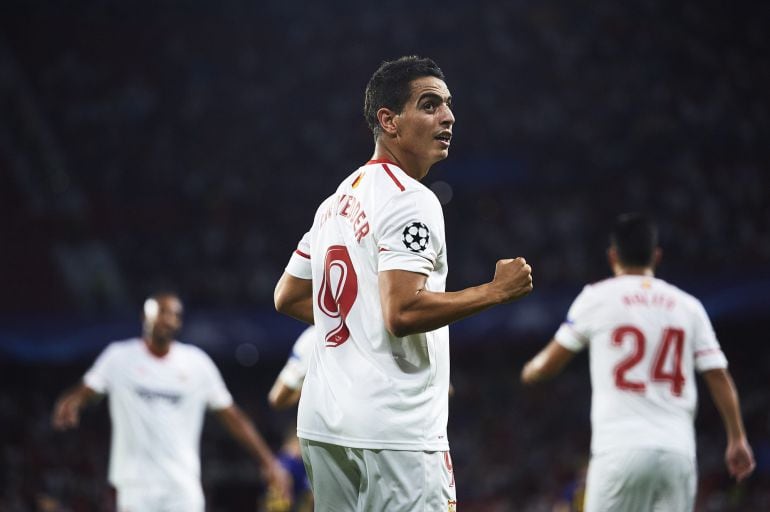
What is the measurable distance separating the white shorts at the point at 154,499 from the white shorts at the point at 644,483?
10.7 feet

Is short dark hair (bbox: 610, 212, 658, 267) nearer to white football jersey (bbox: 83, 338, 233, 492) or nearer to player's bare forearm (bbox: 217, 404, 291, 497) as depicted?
player's bare forearm (bbox: 217, 404, 291, 497)

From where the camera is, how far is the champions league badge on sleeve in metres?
3.17

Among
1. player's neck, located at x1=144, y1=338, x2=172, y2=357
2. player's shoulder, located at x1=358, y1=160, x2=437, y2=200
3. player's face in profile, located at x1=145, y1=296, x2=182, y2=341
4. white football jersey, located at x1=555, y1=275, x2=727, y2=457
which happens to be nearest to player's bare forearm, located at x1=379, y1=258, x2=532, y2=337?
player's shoulder, located at x1=358, y1=160, x2=437, y2=200

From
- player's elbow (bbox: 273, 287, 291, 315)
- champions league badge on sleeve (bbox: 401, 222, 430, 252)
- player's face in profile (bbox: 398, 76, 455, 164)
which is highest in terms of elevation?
player's face in profile (bbox: 398, 76, 455, 164)

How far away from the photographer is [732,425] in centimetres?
526

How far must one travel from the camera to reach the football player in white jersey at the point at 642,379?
16.6 feet

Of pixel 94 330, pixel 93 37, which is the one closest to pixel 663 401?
pixel 94 330

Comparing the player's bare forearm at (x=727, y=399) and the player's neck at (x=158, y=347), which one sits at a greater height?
the player's neck at (x=158, y=347)

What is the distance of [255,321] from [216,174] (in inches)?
210

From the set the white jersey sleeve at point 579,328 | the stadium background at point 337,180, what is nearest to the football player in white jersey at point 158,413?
the white jersey sleeve at point 579,328

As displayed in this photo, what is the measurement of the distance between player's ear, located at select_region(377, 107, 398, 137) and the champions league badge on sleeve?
45 cm

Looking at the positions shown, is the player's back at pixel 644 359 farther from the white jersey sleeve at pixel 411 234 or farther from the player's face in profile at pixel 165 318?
the player's face in profile at pixel 165 318

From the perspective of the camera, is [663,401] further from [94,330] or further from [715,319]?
[94,330]

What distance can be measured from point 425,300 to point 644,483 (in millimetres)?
2456
